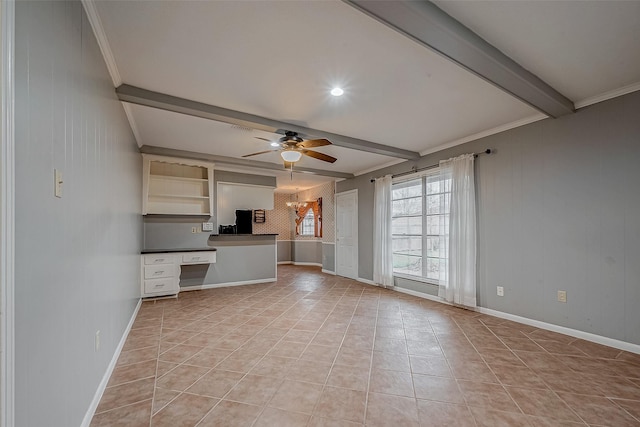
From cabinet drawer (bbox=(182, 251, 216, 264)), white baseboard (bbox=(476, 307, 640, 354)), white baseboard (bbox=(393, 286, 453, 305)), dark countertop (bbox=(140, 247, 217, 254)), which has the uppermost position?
dark countertop (bbox=(140, 247, 217, 254))

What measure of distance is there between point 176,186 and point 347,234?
3.83 metres

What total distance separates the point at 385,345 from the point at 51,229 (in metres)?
2.78

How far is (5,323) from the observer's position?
2.79 ft

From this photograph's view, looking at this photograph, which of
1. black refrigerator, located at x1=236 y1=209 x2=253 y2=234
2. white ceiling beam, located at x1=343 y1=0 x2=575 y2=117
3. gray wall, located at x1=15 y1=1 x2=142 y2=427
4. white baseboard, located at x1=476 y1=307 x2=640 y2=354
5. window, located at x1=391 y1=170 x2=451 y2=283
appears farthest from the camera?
black refrigerator, located at x1=236 y1=209 x2=253 y2=234

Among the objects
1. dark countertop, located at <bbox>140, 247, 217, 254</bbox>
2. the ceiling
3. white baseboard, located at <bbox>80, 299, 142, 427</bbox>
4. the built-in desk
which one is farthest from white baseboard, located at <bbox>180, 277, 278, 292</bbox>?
the ceiling

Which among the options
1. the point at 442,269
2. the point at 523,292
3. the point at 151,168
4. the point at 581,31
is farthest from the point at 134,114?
the point at 523,292

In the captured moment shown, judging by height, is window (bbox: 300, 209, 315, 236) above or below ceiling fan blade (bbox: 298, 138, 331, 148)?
below

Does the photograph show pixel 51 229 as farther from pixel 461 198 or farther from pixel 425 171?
pixel 425 171

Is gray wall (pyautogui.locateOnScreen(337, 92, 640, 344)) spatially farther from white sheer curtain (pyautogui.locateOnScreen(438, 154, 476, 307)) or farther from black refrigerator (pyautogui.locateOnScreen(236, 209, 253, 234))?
black refrigerator (pyautogui.locateOnScreen(236, 209, 253, 234))

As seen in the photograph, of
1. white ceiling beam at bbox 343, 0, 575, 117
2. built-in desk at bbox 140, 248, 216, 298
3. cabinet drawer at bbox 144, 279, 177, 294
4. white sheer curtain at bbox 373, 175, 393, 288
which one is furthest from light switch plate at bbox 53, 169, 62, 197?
white sheer curtain at bbox 373, 175, 393, 288

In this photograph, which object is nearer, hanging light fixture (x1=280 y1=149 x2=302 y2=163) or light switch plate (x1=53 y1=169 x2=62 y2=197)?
light switch plate (x1=53 y1=169 x2=62 y2=197)

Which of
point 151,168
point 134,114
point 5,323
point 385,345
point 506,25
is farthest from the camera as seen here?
point 151,168

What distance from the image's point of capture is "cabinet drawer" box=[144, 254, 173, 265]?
4.52 meters

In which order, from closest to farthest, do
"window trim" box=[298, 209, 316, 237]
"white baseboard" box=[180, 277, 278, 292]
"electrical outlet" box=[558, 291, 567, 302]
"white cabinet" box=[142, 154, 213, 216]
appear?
"electrical outlet" box=[558, 291, 567, 302], "white cabinet" box=[142, 154, 213, 216], "white baseboard" box=[180, 277, 278, 292], "window trim" box=[298, 209, 316, 237]
